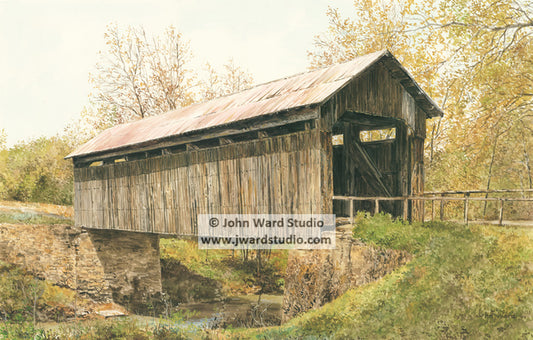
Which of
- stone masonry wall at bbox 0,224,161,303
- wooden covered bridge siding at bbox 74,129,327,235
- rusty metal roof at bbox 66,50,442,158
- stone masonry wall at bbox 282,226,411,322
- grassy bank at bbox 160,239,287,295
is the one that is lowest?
grassy bank at bbox 160,239,287,295

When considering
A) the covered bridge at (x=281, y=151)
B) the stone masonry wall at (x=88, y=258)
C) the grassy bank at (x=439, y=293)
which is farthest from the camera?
the stone masonry wall at (x=88, y=258)

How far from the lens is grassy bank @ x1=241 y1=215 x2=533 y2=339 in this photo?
6.42m

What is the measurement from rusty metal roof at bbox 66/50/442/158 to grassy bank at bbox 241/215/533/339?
9.38 feet

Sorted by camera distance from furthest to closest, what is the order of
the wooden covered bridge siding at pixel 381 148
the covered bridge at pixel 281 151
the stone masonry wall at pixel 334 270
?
the wooden covered bridge siding at pixel 381 148, the covered bridge at pixel 281 151, the stone masonry wall at pixel 334 270

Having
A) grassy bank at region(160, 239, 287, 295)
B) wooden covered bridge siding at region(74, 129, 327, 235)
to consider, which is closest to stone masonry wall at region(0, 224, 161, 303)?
wooden covered bridge siding at region(74, 129, 327, 235)

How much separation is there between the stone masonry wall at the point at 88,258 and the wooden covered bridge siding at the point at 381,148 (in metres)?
8.44

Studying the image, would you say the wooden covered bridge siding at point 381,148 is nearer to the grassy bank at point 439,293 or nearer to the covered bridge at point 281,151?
the covered bridge at point 281,151

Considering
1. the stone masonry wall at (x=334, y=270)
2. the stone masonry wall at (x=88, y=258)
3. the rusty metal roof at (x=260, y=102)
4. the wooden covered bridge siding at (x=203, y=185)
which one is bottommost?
the stone masonry wall at (x=88, y=258)

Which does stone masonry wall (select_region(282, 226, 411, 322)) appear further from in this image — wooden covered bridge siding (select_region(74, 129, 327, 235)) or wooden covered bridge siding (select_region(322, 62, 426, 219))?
wooden covered bridge siding (select_region(322, 62, 426, 219))

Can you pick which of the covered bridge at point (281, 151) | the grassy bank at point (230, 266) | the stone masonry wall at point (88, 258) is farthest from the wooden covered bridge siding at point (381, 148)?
the grassy bank at point (230, 266)

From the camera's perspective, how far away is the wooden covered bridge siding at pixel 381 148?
421 inches

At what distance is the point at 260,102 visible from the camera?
Answer: 36.5 ft

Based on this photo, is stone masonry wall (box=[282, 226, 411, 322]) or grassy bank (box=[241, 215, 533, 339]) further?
stone masonry wall (box=[282, 226, 411, 322])

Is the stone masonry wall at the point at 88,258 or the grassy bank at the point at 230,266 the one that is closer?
the stone masonry wall at the point at 88,258
